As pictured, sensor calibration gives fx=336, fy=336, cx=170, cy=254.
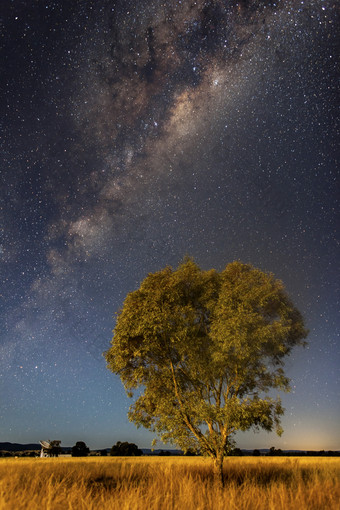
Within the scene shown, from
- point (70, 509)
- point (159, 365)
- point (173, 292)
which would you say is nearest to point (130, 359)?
point (159, 365)

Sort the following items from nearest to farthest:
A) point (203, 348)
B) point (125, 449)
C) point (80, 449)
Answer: point (203, 348) < point (125, 449) < point (80, 449)

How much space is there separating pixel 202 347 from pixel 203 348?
0.25ft

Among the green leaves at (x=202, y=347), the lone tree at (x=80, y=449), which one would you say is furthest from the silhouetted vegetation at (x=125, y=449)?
the green leaves at (x=202, y=347)

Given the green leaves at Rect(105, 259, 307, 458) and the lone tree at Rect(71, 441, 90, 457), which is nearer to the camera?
the green leaves at Rect(105, 259, 307, 458)

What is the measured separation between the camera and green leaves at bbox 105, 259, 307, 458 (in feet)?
49.4

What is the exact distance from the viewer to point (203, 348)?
1719 cm

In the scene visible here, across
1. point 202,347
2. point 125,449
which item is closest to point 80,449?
point 125,449

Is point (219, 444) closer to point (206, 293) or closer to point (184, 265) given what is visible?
point (206, 293)

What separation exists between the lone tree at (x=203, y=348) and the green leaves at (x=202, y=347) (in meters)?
0.05

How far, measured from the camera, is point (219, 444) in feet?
51.3

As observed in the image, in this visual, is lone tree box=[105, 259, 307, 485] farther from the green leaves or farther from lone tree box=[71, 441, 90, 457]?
lone tree box=[71, 441, 90, 457]

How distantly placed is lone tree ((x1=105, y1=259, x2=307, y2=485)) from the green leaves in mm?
49

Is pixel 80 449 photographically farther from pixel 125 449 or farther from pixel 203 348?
pixel 203 348

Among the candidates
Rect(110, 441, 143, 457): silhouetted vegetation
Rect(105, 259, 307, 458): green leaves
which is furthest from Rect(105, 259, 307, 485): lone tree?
Rect(110, 441, 143, 457): silhouetted vegetation
